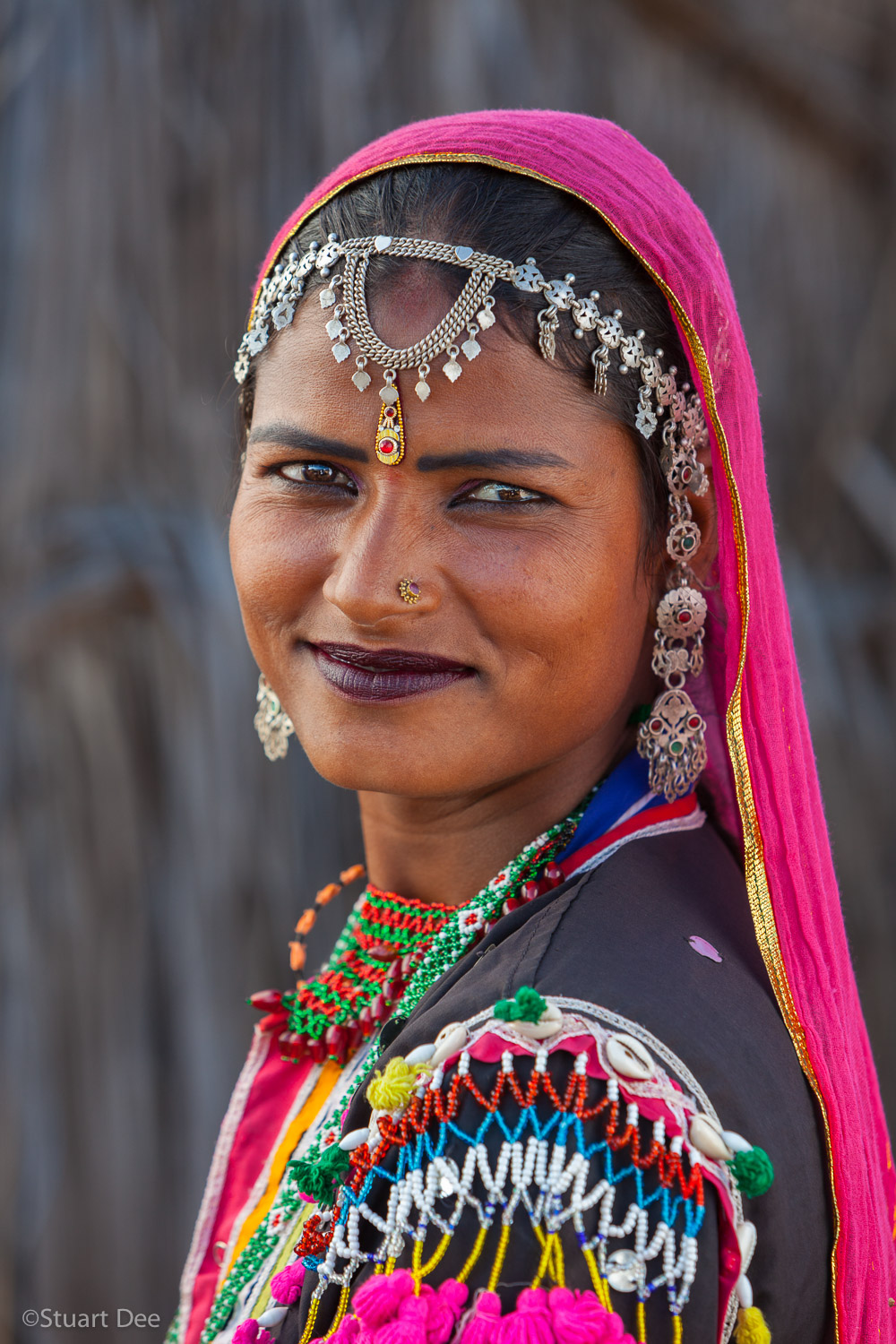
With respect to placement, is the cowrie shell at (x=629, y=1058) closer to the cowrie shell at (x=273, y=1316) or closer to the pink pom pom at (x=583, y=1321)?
the pink pom pom at (x=583, y=1321)

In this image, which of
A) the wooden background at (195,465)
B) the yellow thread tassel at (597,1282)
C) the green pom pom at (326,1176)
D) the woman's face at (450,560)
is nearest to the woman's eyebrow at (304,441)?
the woman's face at (450,560)

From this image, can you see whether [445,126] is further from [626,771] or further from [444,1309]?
[444,1309]

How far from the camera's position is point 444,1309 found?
109cm

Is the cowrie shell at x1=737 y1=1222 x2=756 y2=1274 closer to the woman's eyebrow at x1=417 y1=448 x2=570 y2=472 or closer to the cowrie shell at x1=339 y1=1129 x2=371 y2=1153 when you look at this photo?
the cowrie shell at x1=339 y1=1129 x2=371 y2=1153

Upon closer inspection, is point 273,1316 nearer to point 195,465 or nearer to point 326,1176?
point 326,1176

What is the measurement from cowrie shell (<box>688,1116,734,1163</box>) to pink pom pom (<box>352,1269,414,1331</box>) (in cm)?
29

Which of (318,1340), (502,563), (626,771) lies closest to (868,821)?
(626,771)

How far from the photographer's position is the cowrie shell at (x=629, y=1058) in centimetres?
113

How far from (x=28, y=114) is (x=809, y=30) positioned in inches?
87.5

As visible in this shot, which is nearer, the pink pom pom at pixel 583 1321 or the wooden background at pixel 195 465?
the pink pom pom at pixel 583 1321

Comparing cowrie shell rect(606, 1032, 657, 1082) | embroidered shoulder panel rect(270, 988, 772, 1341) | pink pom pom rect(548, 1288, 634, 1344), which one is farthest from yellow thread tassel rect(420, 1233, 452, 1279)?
cowrie shell rect(606, 1032, 657, 1082)

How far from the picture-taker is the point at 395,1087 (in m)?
1.19

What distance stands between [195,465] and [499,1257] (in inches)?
111

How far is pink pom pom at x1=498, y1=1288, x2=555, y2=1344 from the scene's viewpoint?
106 centimetres
